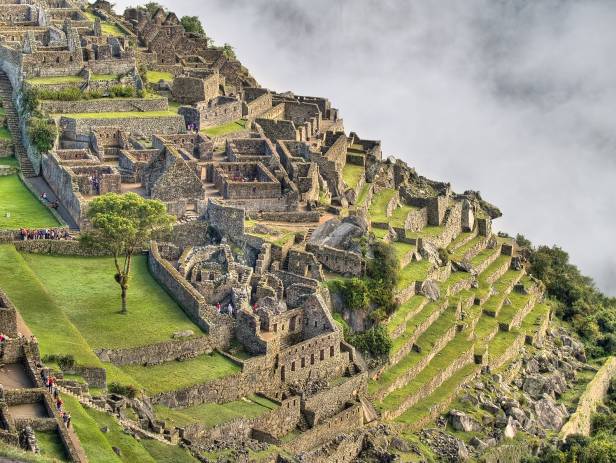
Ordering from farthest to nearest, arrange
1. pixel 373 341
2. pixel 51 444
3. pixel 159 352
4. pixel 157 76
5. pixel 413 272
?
pixel 157 76 → pixel 413 272 → pixel 373 341 → pixel 159 352 → pixel 51 444

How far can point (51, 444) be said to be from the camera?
42219 millimetres

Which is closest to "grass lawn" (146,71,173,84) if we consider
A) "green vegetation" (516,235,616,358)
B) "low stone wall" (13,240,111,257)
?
"low stone wall" (13,240,111,257)

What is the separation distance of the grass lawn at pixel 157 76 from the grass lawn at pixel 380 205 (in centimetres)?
1609

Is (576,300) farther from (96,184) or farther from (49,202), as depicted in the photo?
(49,202)

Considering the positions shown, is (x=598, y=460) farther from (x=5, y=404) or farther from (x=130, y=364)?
(x=5, y=404)

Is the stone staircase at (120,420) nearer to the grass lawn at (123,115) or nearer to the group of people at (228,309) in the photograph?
the group of people at (228,309)

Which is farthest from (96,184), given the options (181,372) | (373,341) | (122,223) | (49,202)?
(181,372)

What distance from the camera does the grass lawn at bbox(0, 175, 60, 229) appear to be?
6681 centimetres

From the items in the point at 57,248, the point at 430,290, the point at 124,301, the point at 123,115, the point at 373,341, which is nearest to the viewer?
the point at 124,301

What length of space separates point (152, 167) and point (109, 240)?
11.9 m

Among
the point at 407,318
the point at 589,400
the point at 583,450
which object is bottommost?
the point at 583,450

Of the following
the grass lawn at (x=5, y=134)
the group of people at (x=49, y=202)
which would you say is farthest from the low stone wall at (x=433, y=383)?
the grass lawn at (x=5, y=134)

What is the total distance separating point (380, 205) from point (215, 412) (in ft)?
103

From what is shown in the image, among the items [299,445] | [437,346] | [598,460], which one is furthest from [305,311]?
[598,460]
